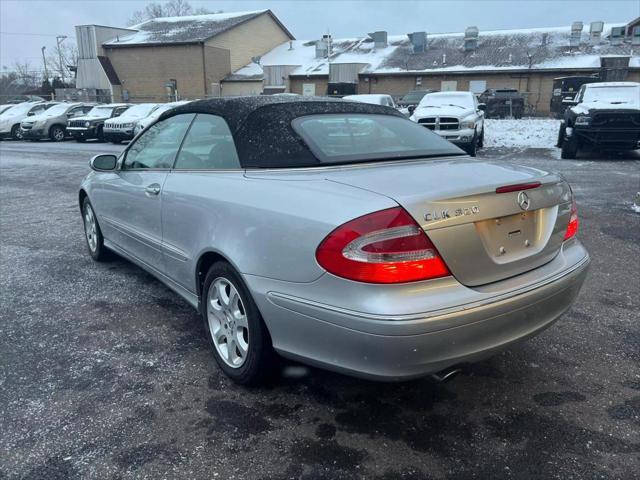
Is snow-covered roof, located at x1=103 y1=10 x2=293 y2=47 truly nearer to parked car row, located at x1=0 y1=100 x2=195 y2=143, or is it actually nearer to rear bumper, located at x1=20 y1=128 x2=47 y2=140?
parked car row, located at x1=0 y1=100 x2=195 y2=143

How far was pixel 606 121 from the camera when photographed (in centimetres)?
1253

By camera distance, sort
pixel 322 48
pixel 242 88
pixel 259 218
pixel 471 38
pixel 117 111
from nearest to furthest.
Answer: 1. pixel 259 218
2. pixel 117 111
3. pixel 471 38
4. pixel 242 88
5. pixel 322 48

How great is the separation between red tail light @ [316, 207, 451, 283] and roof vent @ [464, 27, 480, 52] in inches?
1657

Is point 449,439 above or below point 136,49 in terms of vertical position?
below

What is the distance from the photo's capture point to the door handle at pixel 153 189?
3.63 m

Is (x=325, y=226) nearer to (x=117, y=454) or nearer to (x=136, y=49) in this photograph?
(x=117, y=454)

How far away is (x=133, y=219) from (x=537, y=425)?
3.09 meters

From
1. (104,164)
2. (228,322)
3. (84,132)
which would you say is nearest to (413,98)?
(84,132)

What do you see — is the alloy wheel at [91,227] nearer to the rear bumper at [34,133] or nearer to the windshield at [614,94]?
the windshield at [614,94]

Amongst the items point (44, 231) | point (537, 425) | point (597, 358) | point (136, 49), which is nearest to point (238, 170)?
point (537, 425)

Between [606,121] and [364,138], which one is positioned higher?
[364,138]

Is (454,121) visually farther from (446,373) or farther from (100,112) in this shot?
(100,112)

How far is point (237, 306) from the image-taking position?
2.92 meters

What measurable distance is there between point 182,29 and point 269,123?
46.0 metres
